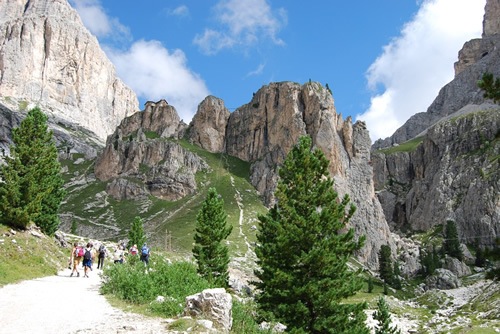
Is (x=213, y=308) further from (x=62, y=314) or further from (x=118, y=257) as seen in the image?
(x=118, y=257)

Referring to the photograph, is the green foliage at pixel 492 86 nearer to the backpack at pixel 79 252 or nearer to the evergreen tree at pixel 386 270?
the backpack at pixel 79 252

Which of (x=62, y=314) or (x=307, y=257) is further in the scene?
(x=307, y=257)

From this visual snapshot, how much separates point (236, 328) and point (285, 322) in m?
10.1

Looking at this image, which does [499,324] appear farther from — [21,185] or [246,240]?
[21,185]

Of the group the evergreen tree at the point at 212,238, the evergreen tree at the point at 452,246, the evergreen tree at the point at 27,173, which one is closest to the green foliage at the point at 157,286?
the evergreen tree at the point at 27,173

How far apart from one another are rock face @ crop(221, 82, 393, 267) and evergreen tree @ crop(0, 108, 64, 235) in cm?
13296

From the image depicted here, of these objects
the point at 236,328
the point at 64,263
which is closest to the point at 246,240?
the point at 64,263

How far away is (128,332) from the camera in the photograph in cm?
1299

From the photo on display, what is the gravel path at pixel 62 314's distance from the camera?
44.0 ft

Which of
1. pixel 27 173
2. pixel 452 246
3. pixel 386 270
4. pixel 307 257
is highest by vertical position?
pixel 452 246

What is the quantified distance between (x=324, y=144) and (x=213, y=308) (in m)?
164

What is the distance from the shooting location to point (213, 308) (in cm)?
1450

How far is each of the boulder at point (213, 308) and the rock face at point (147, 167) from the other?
15275 centimetres

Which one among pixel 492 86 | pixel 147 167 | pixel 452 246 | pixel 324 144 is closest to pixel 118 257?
pixel 492 86
